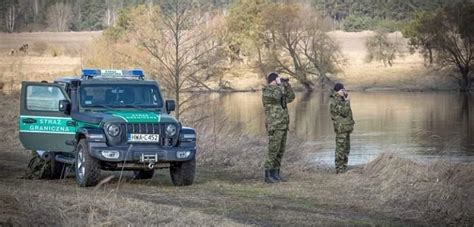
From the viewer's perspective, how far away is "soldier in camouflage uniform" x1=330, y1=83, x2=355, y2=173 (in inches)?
626

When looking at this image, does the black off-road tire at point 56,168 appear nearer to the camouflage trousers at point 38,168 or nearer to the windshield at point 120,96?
the camouflage trousers at point 38,168

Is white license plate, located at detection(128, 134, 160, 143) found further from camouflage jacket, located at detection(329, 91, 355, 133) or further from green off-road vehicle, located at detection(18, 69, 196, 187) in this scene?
camouflage jacket, located at detection(329, 91, 355, 133)

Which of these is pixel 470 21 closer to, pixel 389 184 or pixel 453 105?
pixel 453 105

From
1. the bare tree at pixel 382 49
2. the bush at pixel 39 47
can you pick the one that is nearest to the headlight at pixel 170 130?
the bush at pixel 39 47

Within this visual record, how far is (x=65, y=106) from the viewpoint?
14.1 metres

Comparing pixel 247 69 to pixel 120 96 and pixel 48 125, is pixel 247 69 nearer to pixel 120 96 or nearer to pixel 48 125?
pixel 48 125

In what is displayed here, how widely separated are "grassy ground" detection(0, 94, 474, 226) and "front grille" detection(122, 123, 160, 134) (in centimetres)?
92

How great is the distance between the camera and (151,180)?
49.2 feet

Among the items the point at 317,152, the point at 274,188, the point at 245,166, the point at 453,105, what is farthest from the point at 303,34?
the point at 274,188

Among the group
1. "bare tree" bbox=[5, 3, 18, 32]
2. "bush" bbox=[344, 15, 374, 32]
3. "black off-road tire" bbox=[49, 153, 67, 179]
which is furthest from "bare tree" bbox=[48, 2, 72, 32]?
"black off-road tire" bbox=[49, 153, 67, 179]

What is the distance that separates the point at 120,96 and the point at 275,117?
2679mm

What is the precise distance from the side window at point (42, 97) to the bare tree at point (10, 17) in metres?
43.3

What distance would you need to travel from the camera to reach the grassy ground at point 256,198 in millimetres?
9469

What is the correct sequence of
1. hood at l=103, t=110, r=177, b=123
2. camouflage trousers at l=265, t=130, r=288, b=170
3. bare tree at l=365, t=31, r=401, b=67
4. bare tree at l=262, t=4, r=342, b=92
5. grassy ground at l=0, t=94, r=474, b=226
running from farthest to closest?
bare tree at l=365, t=31, r=401, b=67 → bare tree at l=262, t=4, r=342, b=92 → camouflage trousers at l=265, t=130, r=288, b=170 → hood at l=103, t=110, r=177, b=123 → grassy ground at l=0, t=94, r=474, b=226
